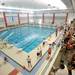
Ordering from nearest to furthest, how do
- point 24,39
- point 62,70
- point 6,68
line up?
point 62,70 < point 6,68 < point 24,39

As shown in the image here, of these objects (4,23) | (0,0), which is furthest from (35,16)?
(0,0)

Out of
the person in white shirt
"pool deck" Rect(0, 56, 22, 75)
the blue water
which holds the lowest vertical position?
the blue water

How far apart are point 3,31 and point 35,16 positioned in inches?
294

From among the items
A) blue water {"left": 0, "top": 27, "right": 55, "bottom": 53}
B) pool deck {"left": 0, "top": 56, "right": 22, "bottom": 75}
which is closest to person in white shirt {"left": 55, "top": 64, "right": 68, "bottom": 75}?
pool deck {"left": 0, "top": 56, "right": 22, "bottom": 75}

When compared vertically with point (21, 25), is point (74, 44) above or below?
above

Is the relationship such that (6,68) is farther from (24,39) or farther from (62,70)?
(24,39)

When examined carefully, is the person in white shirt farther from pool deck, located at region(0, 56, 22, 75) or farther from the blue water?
the blue water

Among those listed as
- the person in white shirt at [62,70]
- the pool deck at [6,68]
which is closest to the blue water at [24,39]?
the pool deck at [6,68]

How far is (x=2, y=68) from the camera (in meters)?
4.24

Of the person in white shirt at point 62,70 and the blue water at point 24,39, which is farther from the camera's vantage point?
the blue water at point 24,39

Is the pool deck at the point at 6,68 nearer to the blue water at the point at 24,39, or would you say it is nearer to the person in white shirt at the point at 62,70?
the person in white shirt at the point at 62,70

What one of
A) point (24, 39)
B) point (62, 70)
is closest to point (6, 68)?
point (62, 70)

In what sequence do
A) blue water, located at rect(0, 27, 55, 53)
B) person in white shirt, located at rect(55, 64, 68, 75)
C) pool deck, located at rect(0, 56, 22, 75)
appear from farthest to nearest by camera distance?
blue water, located at rect(0, 27, 55, 53) < pool deck, located at rect(0, 56, 22, 75) < person in white shirt, located at rect(55, 64, 68, 75)

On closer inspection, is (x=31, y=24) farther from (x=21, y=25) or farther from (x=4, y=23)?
(x=4, y=23)
